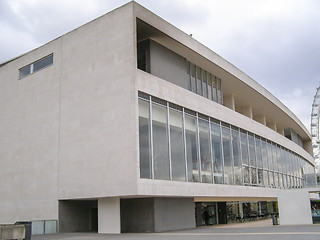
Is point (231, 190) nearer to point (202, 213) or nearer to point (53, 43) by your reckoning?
point (202, 213)

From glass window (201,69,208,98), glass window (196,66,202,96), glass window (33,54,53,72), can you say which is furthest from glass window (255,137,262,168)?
glass window (33,54,53,72)

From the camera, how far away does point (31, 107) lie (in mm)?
27016

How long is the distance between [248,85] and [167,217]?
1549cm

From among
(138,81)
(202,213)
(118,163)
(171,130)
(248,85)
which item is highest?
(248,85)

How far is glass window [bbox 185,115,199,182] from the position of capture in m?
24.1

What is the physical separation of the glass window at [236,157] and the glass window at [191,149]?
6.15 meters

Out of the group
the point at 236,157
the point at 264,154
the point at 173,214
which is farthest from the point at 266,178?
the point at 173,214

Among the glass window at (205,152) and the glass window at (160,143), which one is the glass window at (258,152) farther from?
the glass window at (160,143)

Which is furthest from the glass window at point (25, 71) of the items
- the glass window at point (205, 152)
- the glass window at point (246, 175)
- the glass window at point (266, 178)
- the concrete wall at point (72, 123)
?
the glass window at point (266, 178)

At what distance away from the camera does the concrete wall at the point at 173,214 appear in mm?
22688

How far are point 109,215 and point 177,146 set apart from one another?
226 inches

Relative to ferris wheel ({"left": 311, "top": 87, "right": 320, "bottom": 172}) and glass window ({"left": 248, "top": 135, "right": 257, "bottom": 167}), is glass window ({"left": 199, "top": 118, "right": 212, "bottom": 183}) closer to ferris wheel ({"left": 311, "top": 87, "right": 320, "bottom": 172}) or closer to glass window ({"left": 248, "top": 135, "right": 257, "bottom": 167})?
glass window ({"left": 248, "top": 135, "right": 257, "bottom": 167})

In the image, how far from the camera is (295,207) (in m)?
25.5

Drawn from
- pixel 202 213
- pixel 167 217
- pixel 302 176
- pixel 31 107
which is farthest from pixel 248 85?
pixel 302 176
